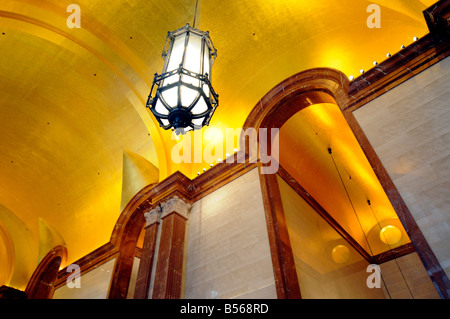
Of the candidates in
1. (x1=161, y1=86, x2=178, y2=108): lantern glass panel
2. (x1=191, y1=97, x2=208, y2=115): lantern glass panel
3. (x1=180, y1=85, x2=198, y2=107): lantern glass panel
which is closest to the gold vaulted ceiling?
(x1=191, y1=97, x2=208, y2=115): lantern glass panel

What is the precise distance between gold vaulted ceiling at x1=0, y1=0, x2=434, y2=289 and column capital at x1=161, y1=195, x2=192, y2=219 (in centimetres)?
78

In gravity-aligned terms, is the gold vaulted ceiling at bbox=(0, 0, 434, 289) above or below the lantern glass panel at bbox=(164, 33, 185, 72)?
above

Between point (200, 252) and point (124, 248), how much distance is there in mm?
2901

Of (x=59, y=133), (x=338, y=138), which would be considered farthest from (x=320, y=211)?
(x=59, y=133)

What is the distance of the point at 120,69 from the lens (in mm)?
6832

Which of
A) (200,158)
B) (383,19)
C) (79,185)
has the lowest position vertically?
(200,158)

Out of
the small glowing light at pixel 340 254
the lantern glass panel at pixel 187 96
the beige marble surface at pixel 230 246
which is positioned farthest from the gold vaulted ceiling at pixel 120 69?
the small glowing light at pixel 340 254

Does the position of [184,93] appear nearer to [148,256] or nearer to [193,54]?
[193,54]

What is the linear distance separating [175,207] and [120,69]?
10.9 ft

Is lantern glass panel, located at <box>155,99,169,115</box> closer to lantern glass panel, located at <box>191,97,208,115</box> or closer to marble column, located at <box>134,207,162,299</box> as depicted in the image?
lantern glass panel, located at <box>191,97,208,115</box>

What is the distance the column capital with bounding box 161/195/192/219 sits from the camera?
573cm

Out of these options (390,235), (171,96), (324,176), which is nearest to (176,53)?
(171,96)

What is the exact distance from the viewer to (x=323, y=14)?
572 centimetres

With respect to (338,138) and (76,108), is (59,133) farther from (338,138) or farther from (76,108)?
(338,138)
